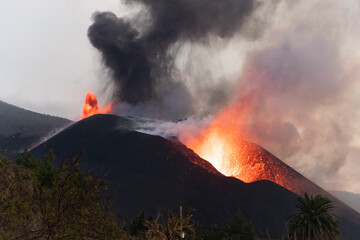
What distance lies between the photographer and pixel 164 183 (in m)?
113

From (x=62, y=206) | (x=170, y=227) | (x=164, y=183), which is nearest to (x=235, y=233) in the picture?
(x=170, y=227)

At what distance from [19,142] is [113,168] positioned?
280ft

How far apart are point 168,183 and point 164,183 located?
1359 millimetres

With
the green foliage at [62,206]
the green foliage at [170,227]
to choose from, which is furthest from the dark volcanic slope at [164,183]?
the green foliage at [62,206]

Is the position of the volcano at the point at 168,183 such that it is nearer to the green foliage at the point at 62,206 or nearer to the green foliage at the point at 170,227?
the green foliage at the point at 170,227

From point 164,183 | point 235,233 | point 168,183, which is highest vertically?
point 168,183

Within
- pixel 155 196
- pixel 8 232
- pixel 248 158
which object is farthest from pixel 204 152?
pixel 8 232

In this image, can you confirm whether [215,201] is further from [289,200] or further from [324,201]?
[324,201]

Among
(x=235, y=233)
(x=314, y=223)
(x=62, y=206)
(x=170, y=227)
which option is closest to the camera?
(x=62, y=206)

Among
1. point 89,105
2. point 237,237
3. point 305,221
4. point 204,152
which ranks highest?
point 89,105

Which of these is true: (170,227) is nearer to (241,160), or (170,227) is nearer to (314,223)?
(314,223)

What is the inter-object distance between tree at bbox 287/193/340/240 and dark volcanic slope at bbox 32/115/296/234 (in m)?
53.9

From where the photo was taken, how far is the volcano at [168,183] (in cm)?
10175

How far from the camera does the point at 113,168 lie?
120188 mm
